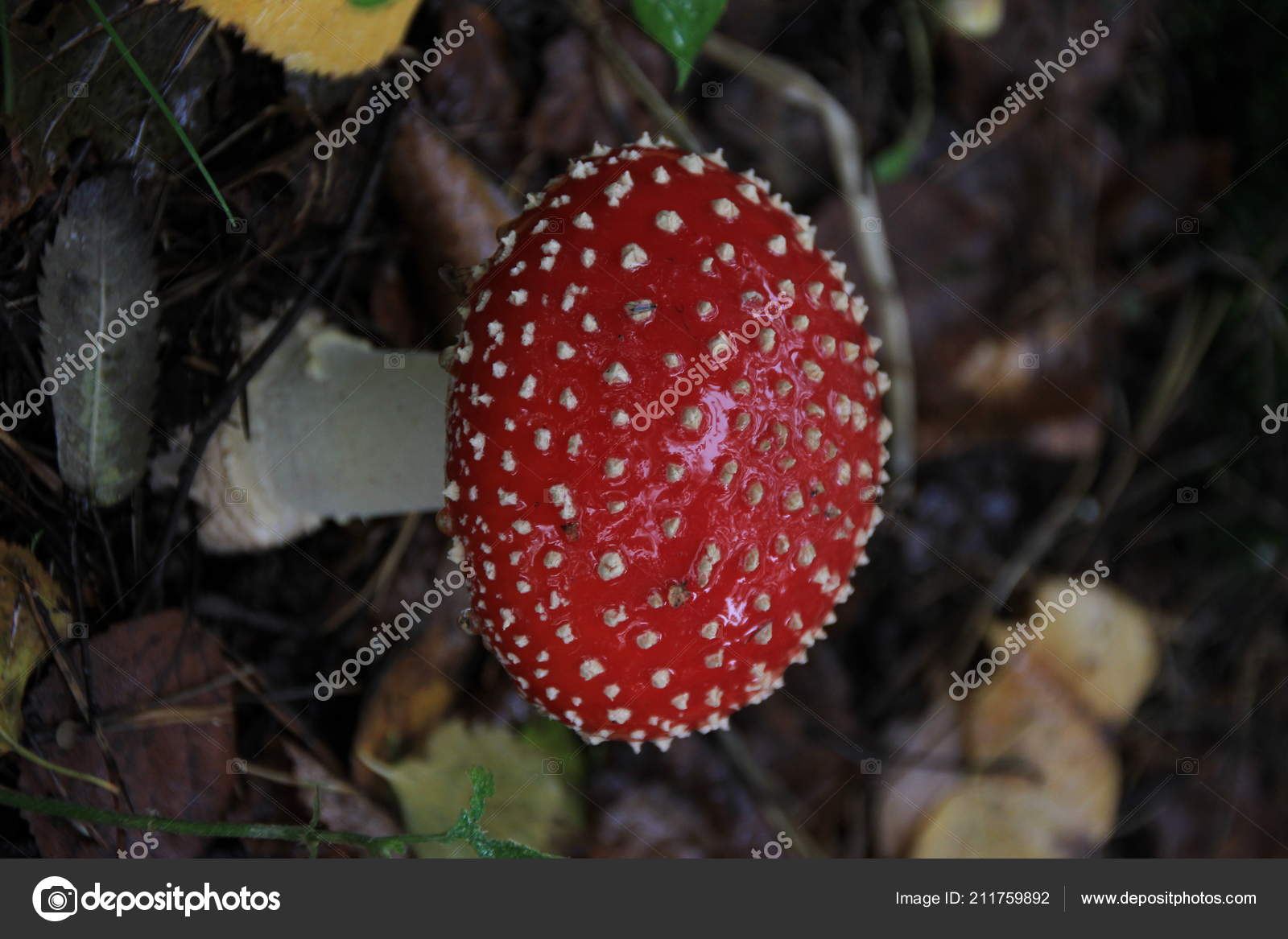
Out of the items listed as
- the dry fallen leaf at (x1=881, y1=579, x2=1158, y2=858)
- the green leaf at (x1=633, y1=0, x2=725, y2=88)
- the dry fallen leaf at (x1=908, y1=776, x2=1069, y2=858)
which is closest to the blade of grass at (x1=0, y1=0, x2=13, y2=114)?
the green leaf at (x1=633, y1=0, x2=725, y2=88)

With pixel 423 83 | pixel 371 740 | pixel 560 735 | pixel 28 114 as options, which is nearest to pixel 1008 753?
pixel 560 735

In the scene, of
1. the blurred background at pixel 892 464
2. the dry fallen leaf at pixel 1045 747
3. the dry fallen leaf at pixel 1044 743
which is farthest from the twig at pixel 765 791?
the dry fallen leaf at pixel 1044 743

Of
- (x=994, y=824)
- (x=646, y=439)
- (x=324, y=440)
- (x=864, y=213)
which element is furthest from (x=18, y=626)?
(x=994, y=824)

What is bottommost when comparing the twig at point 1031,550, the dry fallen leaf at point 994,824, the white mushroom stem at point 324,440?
the dry fallen leaf at point 994,824

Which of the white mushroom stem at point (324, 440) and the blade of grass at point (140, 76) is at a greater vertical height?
the blade of grass at point (140, 76)

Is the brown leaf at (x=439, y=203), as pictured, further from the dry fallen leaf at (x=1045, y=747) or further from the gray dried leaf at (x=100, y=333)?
the dry fallen leaf at (x=1045, y=747)

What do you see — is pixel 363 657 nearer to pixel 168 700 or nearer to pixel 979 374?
pixel 168 700
